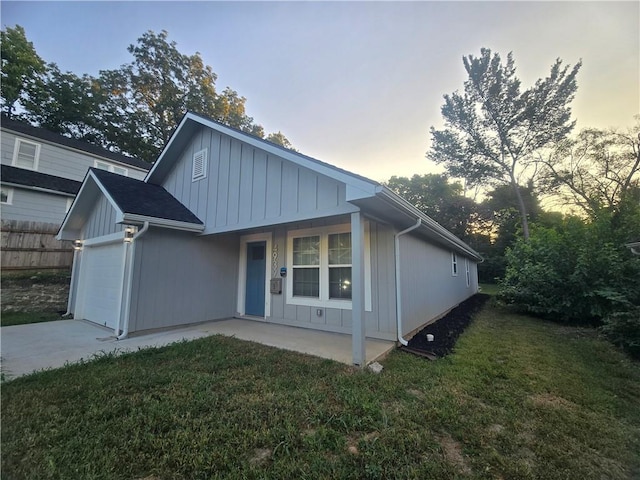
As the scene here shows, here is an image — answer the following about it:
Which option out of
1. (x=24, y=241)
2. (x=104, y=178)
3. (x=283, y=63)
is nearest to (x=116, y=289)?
(x=104, y=178)

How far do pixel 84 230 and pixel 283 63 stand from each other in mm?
8122

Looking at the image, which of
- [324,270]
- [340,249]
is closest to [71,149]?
[324,270]

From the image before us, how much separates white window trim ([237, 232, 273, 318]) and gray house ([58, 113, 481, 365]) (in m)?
0.03

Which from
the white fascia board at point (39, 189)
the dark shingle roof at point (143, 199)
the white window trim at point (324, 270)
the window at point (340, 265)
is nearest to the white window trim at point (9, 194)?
the white fascia board at point (39, 189)

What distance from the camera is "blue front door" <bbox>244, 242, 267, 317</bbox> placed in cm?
716

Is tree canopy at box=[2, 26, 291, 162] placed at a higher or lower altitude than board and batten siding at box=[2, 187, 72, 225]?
higher

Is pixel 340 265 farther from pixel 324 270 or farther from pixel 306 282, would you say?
pixel 306 282

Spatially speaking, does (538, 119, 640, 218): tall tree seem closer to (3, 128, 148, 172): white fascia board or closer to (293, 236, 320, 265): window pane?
(293, 236, 320, 265): window pane

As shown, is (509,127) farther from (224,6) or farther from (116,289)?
(116,289)

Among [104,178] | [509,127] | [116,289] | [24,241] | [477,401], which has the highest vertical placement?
[509,127]

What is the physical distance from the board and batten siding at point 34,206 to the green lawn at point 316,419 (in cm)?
1017

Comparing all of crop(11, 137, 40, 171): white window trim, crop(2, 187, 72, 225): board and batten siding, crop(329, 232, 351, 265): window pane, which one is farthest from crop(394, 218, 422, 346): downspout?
crop(11, 137, 40, 171): white window trim

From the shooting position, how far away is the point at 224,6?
7461 mm

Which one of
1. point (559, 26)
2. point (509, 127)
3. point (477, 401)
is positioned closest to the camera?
point (477, 401)
